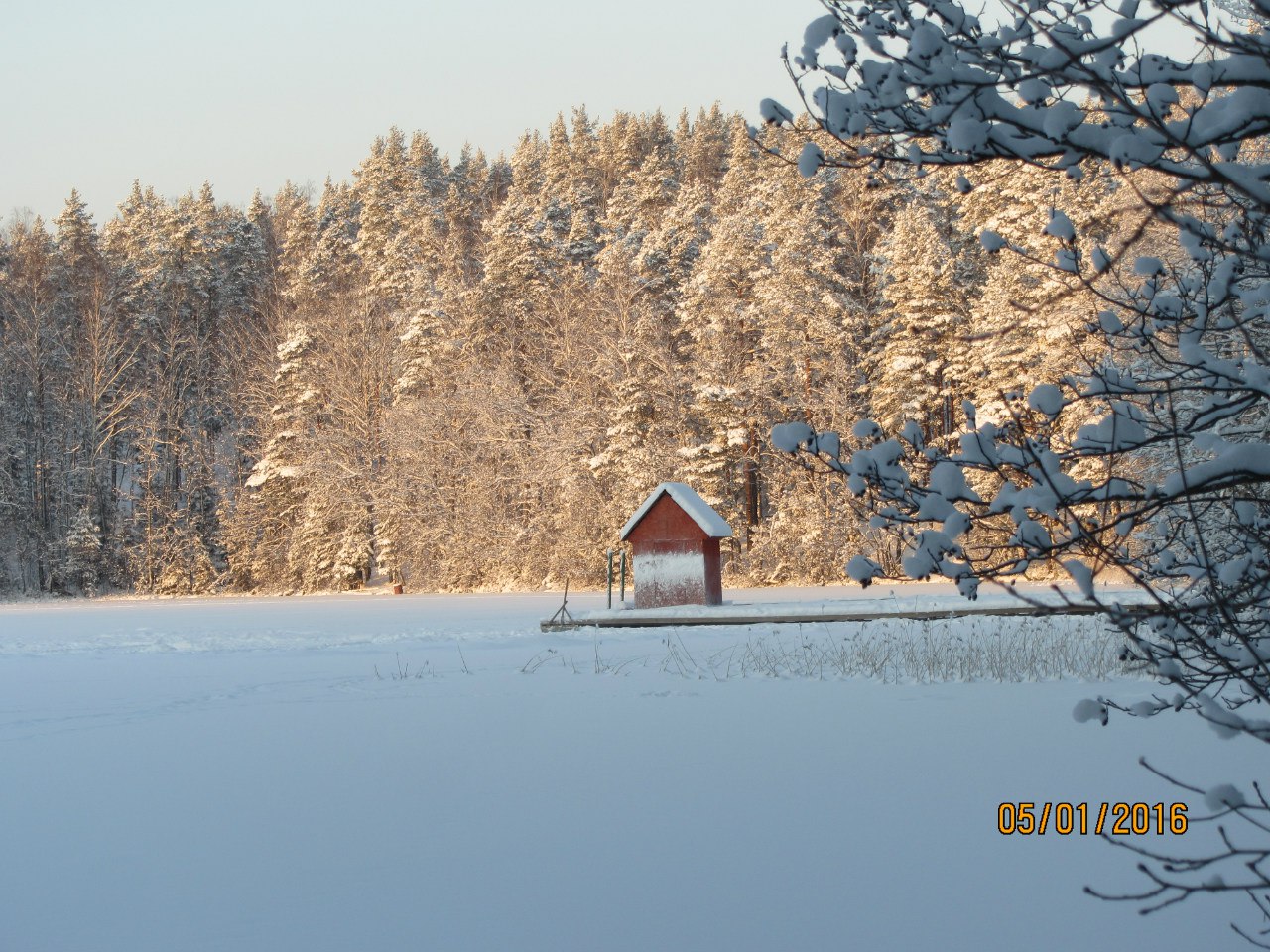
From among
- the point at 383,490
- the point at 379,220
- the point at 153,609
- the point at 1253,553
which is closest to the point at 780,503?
the point at 383,490

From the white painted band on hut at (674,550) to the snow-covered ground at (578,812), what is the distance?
11.0 meters

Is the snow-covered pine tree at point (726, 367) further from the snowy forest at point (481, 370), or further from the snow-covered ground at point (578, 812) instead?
the snow-covered ground at point (578, 812)

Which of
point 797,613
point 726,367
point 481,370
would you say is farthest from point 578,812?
point 481,370

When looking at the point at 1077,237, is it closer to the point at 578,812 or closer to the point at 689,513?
the point at 578,812

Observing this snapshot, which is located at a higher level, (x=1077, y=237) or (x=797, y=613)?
(x=1077, y=237)

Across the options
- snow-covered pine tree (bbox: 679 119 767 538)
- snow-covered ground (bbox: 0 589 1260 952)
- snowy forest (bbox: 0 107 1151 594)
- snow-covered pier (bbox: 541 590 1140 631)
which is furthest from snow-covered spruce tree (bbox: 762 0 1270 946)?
snow-covered pine tree (bbox: 679 119 767 538)

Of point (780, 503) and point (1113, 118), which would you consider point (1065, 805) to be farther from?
point (780, 503)

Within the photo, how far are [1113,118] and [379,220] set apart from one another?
178 ft

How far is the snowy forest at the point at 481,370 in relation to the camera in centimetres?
3506

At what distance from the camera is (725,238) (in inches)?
1476

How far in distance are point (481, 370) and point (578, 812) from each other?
34.4m

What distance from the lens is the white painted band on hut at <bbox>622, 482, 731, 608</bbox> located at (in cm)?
2281

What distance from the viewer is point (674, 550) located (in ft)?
75.7

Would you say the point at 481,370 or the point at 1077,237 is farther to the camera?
the point at 481,370
